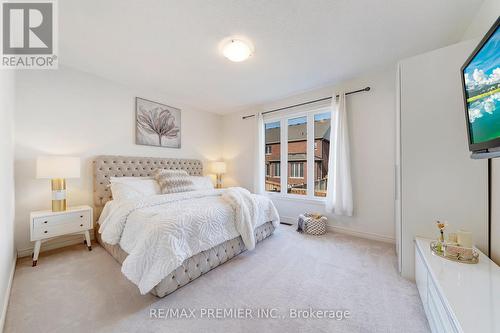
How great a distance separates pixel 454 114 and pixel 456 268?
1.22 metres

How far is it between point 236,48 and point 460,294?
2.63 m

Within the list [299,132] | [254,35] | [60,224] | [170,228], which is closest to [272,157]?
[299,132]

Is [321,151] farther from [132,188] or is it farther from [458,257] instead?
[132,188]

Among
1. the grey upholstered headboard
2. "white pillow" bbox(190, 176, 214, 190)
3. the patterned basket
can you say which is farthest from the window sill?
the grey upholstered headboard

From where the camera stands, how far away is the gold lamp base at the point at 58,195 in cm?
237

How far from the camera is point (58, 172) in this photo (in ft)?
7.48

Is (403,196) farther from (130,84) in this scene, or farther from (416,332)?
(130,84)

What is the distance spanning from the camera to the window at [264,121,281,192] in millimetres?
4137

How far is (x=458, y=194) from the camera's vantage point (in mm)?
1636

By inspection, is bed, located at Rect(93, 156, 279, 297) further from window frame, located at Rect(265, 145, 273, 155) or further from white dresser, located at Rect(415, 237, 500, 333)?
white dresser, located at Rect(415, 237, 500, 333)

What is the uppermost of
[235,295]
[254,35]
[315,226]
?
[254,35]

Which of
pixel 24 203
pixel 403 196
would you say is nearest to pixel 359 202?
pixel 403 196

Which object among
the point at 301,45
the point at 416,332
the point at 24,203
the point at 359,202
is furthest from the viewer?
the point at 359,202

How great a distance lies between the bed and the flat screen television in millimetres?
2243
